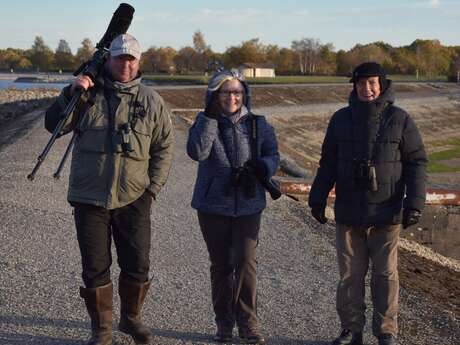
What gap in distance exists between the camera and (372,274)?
5.08 m

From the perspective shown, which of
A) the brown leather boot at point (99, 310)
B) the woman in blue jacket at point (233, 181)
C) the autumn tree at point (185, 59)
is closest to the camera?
the brown leather boot at point (99, 310)

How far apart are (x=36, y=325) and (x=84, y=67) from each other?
2044 mm

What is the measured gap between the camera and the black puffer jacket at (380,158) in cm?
489

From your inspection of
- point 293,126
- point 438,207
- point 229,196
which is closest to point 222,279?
point 229,196

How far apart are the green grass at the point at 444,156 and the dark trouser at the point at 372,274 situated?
25.2 metres

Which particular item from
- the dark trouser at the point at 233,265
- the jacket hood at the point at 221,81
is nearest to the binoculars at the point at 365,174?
the dark trouser at the point at 233,265

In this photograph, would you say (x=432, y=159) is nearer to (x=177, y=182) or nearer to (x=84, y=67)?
(x=177, y=182)

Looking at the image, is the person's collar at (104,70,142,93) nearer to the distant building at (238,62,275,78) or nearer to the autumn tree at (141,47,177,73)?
the distant building at (238,62,275,78)

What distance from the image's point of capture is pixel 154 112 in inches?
186

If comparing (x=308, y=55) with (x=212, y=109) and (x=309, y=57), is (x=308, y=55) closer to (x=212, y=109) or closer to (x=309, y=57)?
(x=309, y=57)

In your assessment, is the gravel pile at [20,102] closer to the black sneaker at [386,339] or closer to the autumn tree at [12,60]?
the black sneaker at [386,339]

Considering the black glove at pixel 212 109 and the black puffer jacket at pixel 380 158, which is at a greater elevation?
the black glove at pixel 212 109

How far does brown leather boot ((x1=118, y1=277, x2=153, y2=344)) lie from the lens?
485cm

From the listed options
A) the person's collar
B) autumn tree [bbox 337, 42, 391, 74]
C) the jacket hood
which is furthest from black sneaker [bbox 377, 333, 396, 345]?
autumn tree [bbox 337, 42, 391, 74]
